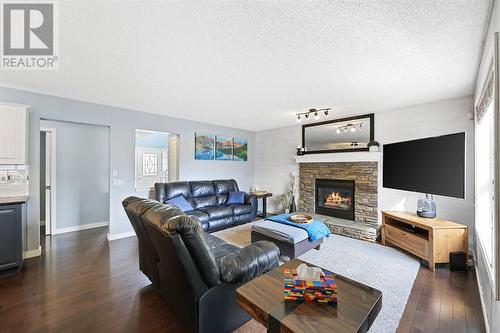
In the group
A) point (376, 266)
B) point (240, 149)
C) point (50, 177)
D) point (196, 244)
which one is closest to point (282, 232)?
point (376, 266)

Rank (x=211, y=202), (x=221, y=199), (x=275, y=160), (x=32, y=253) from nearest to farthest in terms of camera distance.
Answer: (x=32, y=253) < (x=211, y=202) < (x=221, y=199) < (x=275, y=160)

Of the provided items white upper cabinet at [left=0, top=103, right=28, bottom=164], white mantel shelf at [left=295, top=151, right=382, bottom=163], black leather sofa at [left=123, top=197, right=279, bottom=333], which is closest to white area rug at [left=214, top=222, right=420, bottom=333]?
black leather sofa at [left=123, top=197, right=279, bottom=333]

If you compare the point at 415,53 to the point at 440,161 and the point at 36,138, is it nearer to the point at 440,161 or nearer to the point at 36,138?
the point at 440,161

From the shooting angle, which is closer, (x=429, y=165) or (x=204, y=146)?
(x=429, y=165)

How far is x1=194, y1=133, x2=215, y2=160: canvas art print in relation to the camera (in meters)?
5.06

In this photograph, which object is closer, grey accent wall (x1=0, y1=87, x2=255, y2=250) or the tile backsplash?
the tile backsplash

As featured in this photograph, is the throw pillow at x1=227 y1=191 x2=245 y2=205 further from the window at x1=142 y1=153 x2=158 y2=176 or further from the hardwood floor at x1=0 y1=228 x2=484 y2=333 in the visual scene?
the window at x1=142 y1=153 x2=158 y2=176

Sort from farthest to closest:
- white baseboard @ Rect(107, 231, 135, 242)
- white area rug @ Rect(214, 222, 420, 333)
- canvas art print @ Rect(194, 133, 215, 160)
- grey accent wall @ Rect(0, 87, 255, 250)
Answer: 1. canvas art print @ Rect(194, 133, 215, 160)
2. white baseboard @ Rect(107, 231, 135, 242)
3. grey accent wall @ Rect(0, 87, 255, 250)
4. white area rug @ Rect(214, 222, 420, 333)

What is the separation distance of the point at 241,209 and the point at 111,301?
284 centimetres

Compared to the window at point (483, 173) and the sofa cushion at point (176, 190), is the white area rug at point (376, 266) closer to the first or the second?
the window at point (483, 173)

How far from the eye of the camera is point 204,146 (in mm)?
5199

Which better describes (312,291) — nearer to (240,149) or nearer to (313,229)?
(313,229)

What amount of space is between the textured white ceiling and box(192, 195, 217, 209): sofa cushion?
2079 mm

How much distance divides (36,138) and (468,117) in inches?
260
